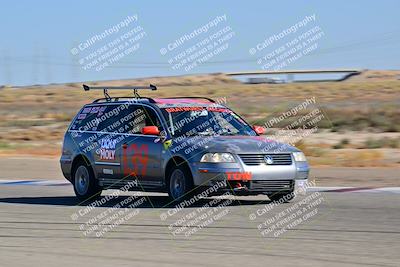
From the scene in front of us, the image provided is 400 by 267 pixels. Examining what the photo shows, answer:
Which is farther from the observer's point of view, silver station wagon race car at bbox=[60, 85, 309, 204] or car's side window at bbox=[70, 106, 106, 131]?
car's side window at bbox=[70, 106, 106, 131]

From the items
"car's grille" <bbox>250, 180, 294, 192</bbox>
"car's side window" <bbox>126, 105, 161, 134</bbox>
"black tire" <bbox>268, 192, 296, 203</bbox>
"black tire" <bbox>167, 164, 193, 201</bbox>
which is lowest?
"black tire" <bbox>268, 192, 296, 203</bbox>

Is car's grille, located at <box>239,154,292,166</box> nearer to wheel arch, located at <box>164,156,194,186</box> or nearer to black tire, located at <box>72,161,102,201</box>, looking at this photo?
wheel arch, located at <box>164,156,194,186</box>

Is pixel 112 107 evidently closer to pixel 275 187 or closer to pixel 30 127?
pixel 275 187

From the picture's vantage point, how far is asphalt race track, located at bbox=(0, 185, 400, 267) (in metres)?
9.02

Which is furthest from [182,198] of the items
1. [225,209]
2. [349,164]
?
[349,164]

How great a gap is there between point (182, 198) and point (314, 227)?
280 cm

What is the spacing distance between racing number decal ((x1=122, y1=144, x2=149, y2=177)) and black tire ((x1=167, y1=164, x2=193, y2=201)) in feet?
1.86

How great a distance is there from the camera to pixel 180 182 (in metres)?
13.6

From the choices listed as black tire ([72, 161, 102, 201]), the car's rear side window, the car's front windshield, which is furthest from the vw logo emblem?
black tire ([72, 161, 102, 201])

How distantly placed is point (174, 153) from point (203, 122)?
33.9 inches

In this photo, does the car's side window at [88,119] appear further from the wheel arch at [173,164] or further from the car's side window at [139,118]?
the wheel arch at [173,164]

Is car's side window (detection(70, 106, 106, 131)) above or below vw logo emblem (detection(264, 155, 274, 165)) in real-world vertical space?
above

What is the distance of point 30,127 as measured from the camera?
4628cm

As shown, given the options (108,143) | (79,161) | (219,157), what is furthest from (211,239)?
(79,161)
